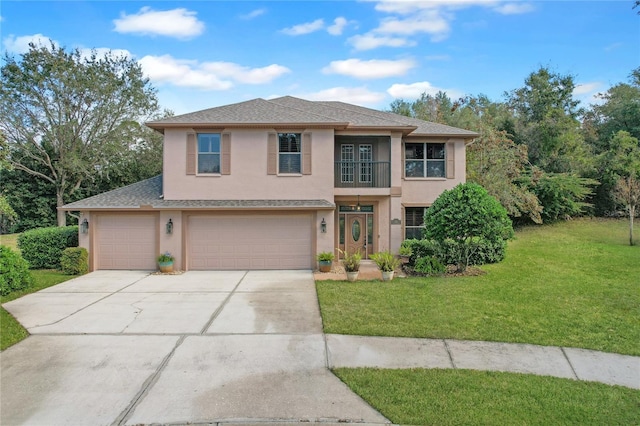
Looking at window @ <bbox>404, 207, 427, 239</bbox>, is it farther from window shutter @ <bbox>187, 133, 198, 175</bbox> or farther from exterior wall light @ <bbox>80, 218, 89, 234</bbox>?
exterior wall light @ <bbox>80, 218, 89, 234</bbox>

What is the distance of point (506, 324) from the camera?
750cm

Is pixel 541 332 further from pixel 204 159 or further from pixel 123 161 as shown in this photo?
pixel 123 161

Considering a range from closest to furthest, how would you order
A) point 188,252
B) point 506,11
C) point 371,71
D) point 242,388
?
point 242,388 → point 506,11 → point 188,252 → point 371,71

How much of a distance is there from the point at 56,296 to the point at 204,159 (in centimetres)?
653

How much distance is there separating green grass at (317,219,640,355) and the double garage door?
9.97ft

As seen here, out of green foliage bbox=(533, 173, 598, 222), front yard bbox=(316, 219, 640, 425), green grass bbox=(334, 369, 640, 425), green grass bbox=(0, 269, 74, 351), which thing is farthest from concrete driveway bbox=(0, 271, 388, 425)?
green foliage bbox=(533, 173, 598, 222)

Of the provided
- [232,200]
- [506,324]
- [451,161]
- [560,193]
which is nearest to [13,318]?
[232,200]

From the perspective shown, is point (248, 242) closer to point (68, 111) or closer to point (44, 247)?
point (44, 247)

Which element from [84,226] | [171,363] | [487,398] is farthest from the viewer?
[84,226]

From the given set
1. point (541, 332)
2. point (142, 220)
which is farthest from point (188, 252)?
point (541, 332)

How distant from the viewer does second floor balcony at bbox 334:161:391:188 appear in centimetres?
1513

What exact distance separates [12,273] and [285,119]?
9.41 meters

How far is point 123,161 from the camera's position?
80.9ft

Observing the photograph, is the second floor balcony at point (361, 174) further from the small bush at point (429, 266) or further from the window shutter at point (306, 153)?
the small bush at point (429, 266)
